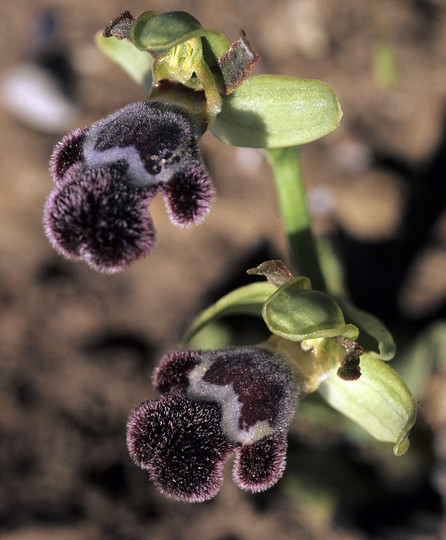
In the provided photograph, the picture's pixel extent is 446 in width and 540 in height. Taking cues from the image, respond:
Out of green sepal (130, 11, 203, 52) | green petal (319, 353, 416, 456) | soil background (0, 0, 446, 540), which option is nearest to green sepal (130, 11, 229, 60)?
green sepal (130, 11, 203, 52)

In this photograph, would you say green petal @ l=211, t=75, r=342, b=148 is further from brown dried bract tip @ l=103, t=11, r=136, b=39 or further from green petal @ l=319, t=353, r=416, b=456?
green petal @ l=319, t=353, r=416, b=456

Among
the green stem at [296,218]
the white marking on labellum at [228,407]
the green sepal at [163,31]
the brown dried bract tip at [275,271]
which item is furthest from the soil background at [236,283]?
the green sepal at [163,31]

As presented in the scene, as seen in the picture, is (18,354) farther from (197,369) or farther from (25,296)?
(197,369)

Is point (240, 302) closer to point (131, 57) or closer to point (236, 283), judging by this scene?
point (131, 57)

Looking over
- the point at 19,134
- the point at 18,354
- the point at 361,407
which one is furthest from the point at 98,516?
the point at 19,134

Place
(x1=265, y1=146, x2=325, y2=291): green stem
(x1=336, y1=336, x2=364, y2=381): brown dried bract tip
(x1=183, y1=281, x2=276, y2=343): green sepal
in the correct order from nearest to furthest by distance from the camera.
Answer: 1. (x1=336, y1=336, x2=364, y2=381): brown dried bract tip
2. (x1=183, y1=281, x2=276, y2=343): green sepal
3. (x1=265, y1=146, x2=325, y2=291): green stem

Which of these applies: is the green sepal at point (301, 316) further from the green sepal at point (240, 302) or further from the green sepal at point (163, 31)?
the green sepal at point (163, 31)
